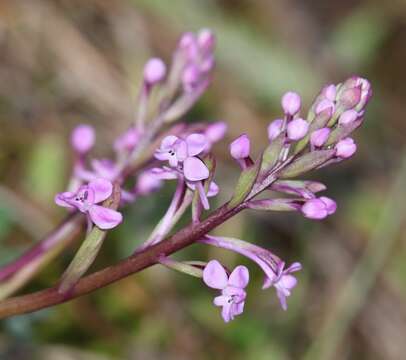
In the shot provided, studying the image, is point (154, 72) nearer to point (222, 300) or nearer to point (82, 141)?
point (82, 141)

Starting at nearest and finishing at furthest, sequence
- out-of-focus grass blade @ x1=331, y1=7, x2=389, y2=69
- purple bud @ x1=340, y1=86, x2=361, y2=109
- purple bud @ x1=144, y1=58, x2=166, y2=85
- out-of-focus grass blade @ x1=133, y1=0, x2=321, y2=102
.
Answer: purple bud @ x1=340, y1=86, x2=361, y2=109 < purple bud @ x1=144, y1=58, x2=166, y2=85 < out-of-focus grass blade @ x1=133, y1=0, x2=321, y2=102 < out-of-focus grass blade @ x1=331, y1=7, x2=389, y2=69

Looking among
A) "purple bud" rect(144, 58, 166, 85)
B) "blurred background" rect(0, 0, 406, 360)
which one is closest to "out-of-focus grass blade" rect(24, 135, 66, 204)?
"blurred background" rect(0, 0, 406, 360)

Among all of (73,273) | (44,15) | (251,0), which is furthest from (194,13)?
(73,273)

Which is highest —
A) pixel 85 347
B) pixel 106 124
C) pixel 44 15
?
pixel 44 15

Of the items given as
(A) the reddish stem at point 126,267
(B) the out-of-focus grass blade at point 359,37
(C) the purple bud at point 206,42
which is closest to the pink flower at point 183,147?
(A) the reddish stem at point 126,267

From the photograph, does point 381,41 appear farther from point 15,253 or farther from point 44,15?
point 15,253

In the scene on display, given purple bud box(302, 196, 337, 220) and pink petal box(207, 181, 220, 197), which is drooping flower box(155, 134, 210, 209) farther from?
purple bud box(302, 196, 337, 220)
